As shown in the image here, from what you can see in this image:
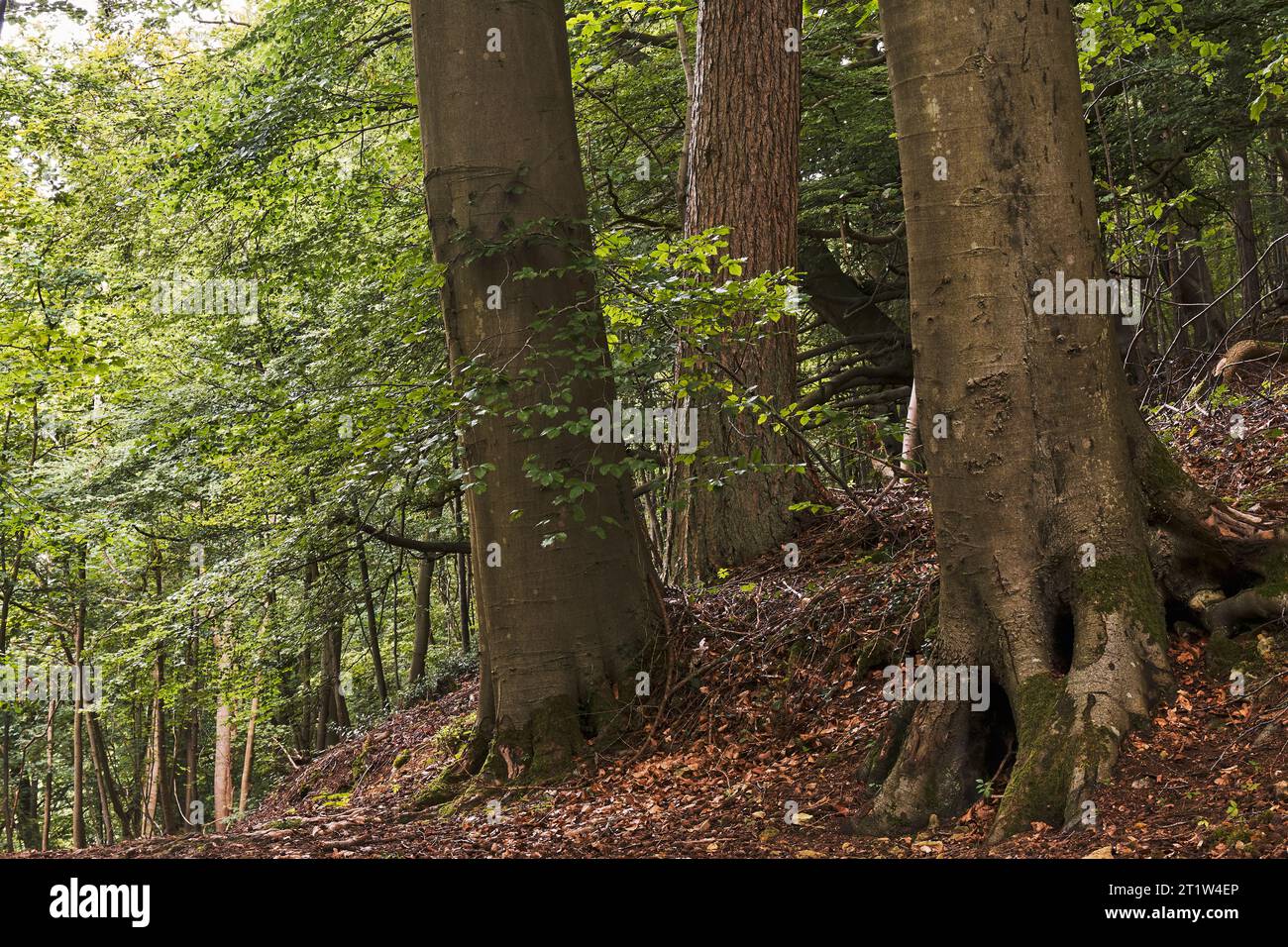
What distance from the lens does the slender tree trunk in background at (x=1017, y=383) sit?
4.53 m

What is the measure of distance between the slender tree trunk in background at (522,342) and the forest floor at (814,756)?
51cm

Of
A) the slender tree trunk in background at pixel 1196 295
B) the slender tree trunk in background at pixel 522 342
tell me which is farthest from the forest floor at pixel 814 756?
the slender tree trunk in background at pixel 1196 295

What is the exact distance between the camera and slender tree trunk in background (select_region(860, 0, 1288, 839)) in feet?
14.9

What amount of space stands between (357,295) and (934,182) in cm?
705

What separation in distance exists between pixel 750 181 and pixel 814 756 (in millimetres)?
4966

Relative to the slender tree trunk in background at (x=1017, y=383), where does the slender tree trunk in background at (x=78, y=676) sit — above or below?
Result: below

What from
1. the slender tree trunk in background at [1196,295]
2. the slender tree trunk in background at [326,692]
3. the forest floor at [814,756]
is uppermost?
the slender tree trunk in background at [1196,295]

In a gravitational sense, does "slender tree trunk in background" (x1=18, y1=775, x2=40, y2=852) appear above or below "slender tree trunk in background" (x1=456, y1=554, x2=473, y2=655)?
below

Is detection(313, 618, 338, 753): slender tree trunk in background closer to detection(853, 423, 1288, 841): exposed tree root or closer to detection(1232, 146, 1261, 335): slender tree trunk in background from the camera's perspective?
detection(1232, 146, 1261, 335): slender tree trunk in background

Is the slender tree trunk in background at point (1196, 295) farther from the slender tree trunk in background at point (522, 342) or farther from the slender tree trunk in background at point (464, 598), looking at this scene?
the slender tree trunk in background at point (464, 598)

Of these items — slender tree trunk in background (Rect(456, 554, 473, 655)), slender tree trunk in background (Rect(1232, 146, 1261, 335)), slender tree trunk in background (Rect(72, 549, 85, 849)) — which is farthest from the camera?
slender tree trunk in background (Rect(72, 549, 85, 849))

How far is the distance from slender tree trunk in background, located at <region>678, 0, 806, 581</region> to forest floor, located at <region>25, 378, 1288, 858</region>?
42 cm

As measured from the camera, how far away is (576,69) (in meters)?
9.23

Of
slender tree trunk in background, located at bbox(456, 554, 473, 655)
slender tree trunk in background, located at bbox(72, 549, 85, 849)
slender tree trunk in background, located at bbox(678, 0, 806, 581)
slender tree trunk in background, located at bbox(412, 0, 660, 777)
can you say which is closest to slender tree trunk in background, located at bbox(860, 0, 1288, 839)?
slender tree trunk in background, located at bbox(412, 0, 660, 777)
